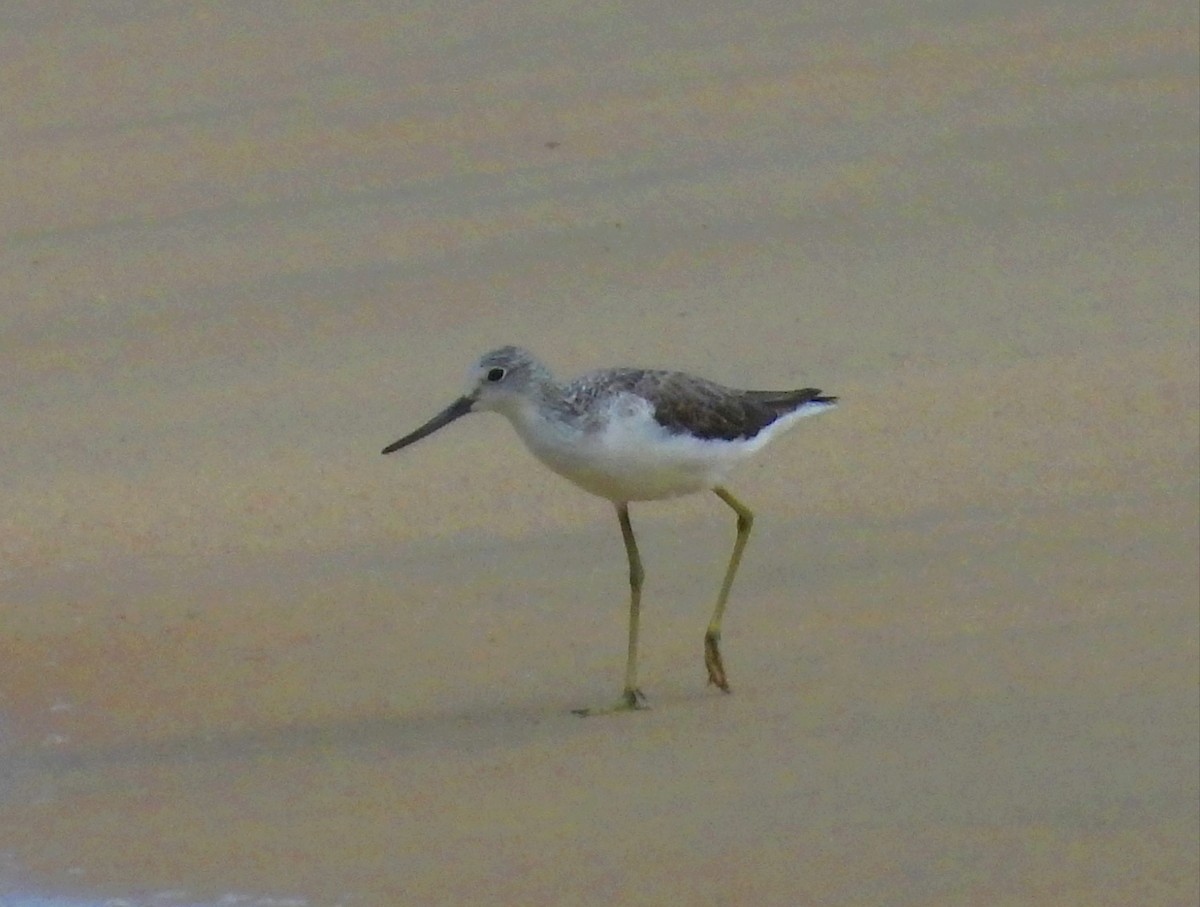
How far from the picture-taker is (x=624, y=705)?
6.41m

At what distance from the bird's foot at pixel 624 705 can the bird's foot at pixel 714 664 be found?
0.57 feet

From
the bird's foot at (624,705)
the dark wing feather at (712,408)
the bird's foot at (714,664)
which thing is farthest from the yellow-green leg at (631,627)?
the dark wing feather at (712,408)

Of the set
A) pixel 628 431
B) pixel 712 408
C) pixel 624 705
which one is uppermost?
pixel 712 408

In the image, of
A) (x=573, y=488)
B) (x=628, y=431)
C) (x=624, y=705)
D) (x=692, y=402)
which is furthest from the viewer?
(x=573, y=488)

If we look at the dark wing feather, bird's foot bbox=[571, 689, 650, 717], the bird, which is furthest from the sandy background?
the dark wing feather

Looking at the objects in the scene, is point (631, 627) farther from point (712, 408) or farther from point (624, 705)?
point (712, 408)

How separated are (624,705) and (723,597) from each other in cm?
46

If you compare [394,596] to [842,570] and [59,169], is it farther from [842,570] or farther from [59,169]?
[59,169]

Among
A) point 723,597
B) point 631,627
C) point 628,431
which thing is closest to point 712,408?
point 628,431

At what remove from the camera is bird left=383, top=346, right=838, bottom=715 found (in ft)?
21.3

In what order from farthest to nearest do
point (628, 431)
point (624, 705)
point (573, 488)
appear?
1. point (573, 488)
2. point (628, 431)
3. point (624, 705)

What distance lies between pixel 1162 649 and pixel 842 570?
3.20 ft

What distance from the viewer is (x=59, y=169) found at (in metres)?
9.92

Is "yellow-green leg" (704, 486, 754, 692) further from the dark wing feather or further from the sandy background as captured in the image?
the dark wing feather
